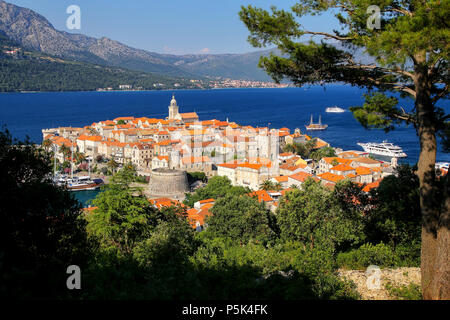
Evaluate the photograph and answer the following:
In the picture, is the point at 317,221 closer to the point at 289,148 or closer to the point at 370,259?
the point at 370,259

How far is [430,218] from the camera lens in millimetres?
5879

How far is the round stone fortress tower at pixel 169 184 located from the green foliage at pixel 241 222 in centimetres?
2061

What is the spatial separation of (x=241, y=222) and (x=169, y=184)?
22.9 m

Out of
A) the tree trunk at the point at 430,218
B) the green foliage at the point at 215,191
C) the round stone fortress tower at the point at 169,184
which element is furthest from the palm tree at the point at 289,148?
the tree trunk at the point at 430,218

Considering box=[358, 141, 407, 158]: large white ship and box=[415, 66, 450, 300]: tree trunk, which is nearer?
box=[415, 66, 450, 300]: tree trunk

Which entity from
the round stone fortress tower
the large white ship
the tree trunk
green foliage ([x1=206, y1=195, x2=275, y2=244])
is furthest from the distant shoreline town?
the tree trunk

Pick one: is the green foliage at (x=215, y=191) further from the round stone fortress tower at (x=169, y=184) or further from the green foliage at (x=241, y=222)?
the green foliage at (x=241, y=222)

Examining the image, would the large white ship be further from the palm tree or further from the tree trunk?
the tree trunk

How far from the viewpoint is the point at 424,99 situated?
6.11 metres

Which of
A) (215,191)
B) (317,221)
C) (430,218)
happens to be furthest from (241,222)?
(215,191)

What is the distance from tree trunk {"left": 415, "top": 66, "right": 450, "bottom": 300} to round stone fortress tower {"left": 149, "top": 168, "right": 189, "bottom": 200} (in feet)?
105

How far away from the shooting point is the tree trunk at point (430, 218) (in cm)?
536

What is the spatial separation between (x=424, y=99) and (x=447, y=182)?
142cm

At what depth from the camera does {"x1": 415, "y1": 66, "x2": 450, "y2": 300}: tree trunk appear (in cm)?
536
